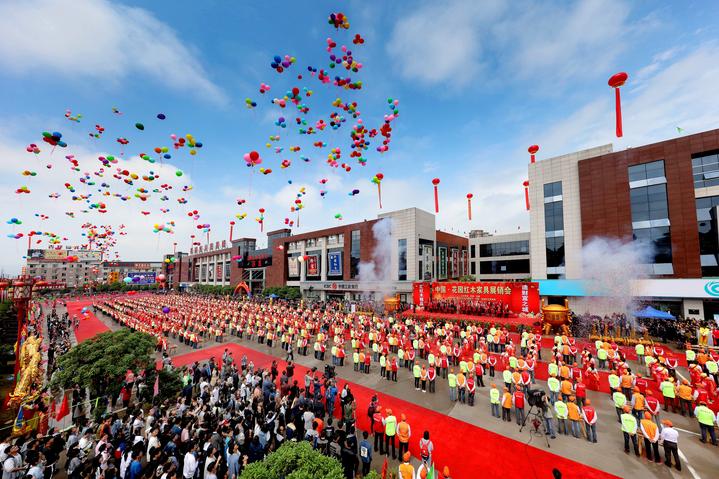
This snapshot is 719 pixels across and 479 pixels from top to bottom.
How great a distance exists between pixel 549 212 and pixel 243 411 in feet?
113

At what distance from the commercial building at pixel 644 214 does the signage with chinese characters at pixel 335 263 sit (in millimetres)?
27552

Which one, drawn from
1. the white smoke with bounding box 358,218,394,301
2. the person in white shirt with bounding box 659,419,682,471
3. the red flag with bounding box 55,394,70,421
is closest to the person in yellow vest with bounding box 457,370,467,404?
the person in white shirt with bounding box 659,419,682,471

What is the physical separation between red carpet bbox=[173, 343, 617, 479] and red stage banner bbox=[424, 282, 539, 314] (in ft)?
60.0

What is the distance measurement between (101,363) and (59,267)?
142748mm

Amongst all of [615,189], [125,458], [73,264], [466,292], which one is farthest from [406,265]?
[73,264]

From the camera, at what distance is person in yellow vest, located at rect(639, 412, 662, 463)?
8.03 m

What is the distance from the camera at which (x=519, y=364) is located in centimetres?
1307

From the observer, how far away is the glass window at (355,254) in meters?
46.0

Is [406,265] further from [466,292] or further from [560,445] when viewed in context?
[560,445]

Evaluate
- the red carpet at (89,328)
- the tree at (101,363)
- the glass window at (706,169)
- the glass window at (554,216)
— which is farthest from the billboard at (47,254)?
the glass window at (706,169)

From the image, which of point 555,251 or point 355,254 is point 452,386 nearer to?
point 555,251

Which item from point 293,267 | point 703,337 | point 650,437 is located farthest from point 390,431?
point 293,267

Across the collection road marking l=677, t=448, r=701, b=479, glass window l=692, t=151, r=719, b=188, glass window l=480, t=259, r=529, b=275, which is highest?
glass window l=692, t=151, r=719, b=188

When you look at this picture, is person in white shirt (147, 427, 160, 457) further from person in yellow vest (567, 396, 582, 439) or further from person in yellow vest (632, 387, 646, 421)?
person in yellow vest (632, 387, 646, 421)
